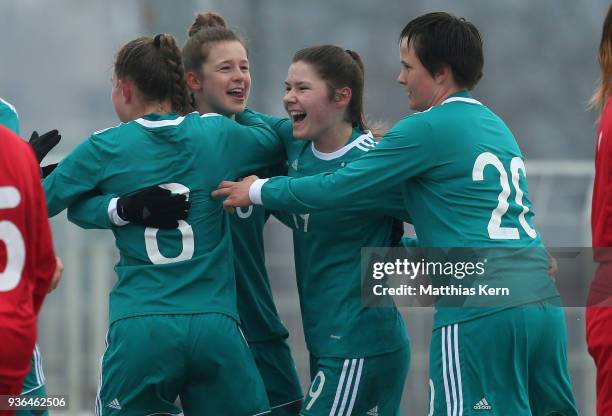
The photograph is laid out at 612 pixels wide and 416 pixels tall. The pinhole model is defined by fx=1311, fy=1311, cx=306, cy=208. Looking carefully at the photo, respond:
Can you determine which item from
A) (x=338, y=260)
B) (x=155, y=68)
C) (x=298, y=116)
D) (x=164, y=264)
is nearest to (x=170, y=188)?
(x=164, y=264)

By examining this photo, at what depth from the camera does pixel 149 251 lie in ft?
14.7

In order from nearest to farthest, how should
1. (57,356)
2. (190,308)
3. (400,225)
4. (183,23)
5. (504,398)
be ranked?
(504,398) → (190,308) → (400,225) → (183,23) → (57,356)

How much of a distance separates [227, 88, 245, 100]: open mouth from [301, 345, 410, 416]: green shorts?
39.8 inches

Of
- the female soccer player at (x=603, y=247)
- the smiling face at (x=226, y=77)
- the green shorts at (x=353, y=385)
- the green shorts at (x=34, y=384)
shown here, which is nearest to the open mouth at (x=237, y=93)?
the smiling face at (x=226, y=77)

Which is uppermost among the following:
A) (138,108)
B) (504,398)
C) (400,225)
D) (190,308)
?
(138,108)

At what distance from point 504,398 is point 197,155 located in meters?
1.33

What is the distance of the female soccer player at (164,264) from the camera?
14.5ft

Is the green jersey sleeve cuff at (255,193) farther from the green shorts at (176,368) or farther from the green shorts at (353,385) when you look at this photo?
the green shorts at (353,385)

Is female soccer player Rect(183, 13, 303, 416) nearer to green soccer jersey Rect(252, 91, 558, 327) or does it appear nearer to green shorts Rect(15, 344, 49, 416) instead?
green soccer jersey Rect(252, 91, 558, 327)

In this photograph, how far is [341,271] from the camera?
15.0 feet

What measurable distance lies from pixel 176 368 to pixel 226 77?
1.10m

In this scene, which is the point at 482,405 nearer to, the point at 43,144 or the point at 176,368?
the point at 176,368

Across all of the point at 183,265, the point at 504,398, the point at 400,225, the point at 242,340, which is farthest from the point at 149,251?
the point at 504,398

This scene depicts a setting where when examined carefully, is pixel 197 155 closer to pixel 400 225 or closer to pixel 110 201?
pixel 110 201
